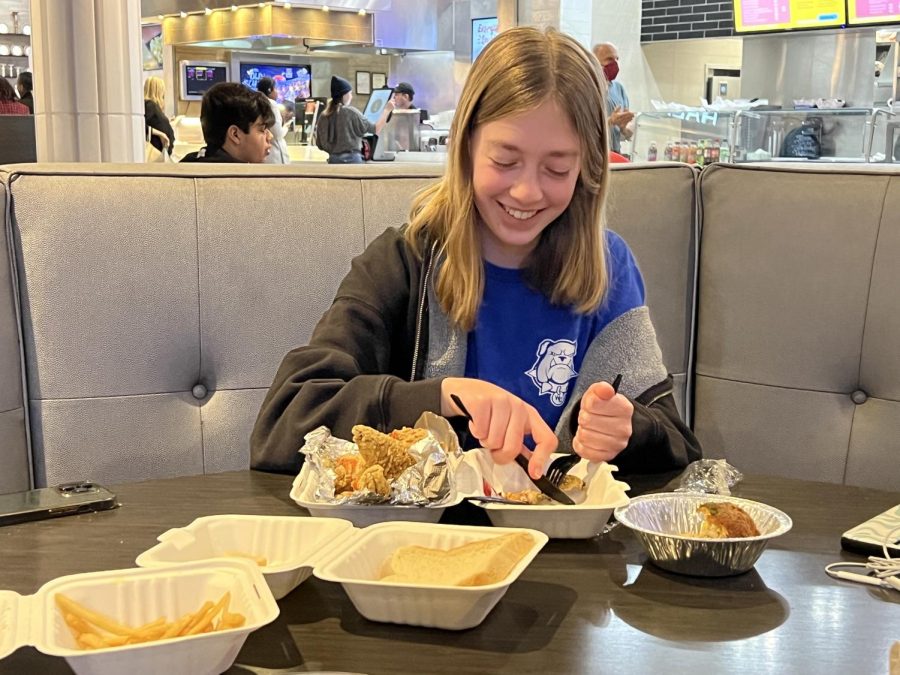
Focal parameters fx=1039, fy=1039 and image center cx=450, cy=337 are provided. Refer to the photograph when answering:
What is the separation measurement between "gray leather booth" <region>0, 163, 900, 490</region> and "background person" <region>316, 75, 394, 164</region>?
4549mm

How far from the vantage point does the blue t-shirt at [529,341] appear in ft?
5.04

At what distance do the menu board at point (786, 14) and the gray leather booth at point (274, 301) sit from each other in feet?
14.6

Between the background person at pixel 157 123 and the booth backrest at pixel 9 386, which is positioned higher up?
the background person at pixel 157 123

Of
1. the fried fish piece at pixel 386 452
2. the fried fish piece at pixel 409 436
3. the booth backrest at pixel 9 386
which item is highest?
the fried fish piece at pixel 409 436

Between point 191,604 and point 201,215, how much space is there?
4.03ft

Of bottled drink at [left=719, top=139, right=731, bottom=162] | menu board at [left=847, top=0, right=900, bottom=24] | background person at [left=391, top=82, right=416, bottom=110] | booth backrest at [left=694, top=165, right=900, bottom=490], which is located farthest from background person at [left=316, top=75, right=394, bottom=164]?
booth backrest at [left=694, top=165, right=900, bottom=490]

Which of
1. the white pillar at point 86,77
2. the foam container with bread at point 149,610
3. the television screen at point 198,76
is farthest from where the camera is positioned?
the television screen at point 198,76

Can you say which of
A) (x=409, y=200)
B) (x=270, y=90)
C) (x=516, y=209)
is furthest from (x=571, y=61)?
(x=270, y=90)

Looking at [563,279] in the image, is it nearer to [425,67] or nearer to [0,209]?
[0,209]

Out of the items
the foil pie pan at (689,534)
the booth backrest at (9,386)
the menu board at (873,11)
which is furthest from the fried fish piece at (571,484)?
the menu board at (873,11)

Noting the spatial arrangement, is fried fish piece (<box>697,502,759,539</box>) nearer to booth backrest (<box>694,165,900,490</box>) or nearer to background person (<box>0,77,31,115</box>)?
booth backrest (<box>694,165,900,490</box>)

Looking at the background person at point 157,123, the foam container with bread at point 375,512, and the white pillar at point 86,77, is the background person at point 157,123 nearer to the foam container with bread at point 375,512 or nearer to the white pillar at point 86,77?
the white pillar at point 86,77

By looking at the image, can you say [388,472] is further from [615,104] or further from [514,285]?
[615,104]

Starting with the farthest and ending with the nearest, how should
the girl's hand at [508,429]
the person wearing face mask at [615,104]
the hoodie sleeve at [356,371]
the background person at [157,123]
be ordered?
1. the background person at [157,123]
2. the person wearing face mask at [615,104]
3. the hoodie sleeve at [356,371]
4. the girl's hand at [508,429]
